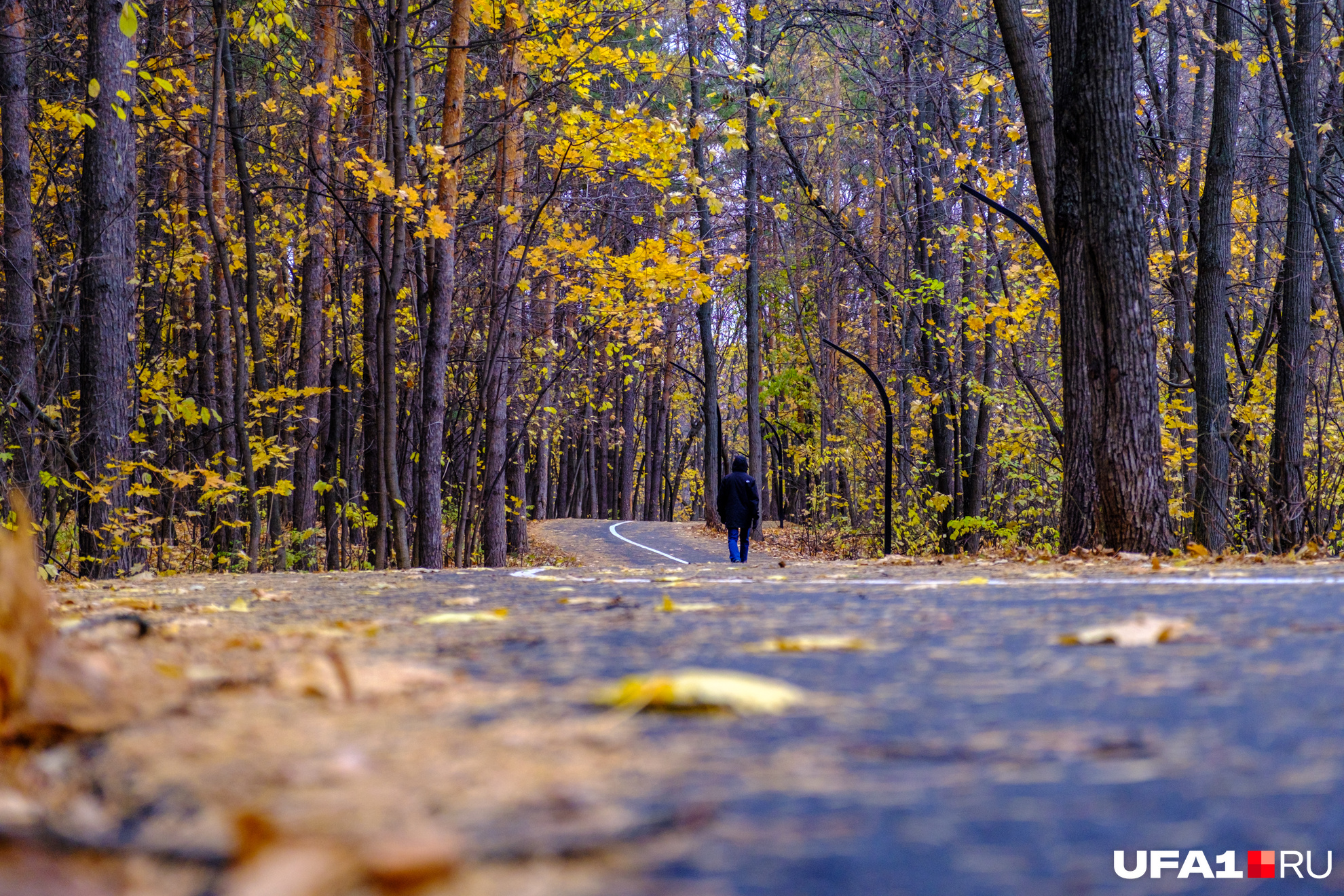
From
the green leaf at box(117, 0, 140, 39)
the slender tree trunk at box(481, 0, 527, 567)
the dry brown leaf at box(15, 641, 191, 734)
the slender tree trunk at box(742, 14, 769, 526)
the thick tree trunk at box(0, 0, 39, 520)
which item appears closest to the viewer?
the dry brown leaf at box(15, 641, 191, 734)

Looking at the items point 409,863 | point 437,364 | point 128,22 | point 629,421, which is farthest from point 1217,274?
point 629,421

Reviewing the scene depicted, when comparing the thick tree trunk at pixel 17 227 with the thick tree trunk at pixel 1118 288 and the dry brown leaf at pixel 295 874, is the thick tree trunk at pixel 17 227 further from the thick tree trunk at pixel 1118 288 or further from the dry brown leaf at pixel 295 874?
the dry brown leaf at pixel 295 874

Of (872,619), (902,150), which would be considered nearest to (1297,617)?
(872,619)

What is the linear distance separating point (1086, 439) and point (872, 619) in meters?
6.18

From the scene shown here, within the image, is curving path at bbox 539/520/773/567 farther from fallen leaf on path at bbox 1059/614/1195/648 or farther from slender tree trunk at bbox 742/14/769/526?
fallen leaf on path at bbox 1059/614/1195/648

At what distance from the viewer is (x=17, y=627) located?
5.47 ft

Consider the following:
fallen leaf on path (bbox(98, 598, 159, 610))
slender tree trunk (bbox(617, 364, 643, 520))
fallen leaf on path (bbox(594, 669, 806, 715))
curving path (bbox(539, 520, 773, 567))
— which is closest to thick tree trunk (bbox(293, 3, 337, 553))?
curving path (bbox(539, 520, 773, 567))

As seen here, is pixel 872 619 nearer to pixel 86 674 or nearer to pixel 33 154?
pixel 86 674

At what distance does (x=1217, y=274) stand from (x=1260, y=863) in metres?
13.7

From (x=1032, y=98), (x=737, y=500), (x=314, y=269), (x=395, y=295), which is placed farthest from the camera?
(x=314, y=269)

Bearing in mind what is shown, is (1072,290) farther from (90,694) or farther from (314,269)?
(314,269)

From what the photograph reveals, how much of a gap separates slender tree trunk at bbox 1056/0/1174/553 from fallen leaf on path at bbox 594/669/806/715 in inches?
281

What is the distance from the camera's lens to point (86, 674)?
5.64 ft

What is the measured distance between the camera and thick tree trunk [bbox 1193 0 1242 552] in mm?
12828
